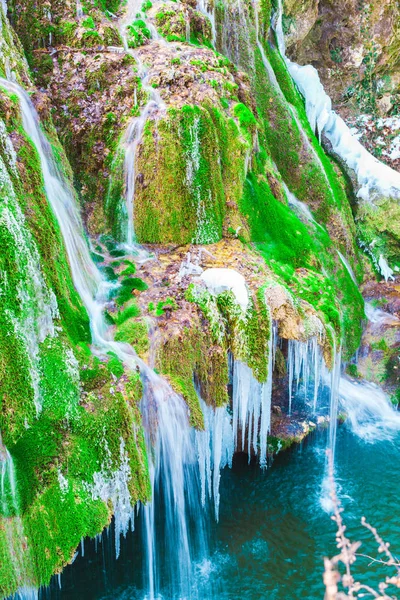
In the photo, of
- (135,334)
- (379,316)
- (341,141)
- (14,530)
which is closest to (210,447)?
(135,334)

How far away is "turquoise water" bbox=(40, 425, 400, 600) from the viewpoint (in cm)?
745

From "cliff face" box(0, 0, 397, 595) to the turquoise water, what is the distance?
98 centimetres

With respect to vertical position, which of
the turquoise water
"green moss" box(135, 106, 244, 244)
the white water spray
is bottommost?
the turquoise water

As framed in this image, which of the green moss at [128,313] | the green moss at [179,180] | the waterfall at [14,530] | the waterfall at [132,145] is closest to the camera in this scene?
the waterfall at [14,530]

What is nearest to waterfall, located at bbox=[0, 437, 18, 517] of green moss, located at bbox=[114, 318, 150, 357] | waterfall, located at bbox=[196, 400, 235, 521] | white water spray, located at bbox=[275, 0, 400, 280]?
green moss, located at bbox=[114, 318, 150, 357]

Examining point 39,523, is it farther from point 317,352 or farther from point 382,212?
point 382,212

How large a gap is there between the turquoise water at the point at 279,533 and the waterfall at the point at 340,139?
768cm

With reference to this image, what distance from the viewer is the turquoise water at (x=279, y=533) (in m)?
7.45

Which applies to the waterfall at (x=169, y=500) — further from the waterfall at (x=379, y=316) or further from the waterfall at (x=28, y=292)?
the waterfall at (x=379, y=316)

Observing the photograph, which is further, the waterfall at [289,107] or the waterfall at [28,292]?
the waterfall at [289,107]

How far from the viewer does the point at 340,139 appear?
52.7 ft

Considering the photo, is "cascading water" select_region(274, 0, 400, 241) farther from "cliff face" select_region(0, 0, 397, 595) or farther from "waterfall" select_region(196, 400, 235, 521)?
"waterfall" select_region(196, 400, 235, 521)

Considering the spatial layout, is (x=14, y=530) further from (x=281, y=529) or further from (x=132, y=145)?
(x=132, y=145)

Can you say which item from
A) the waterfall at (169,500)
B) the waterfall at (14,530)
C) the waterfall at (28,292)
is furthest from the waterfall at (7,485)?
the waterfall at (169,500)
